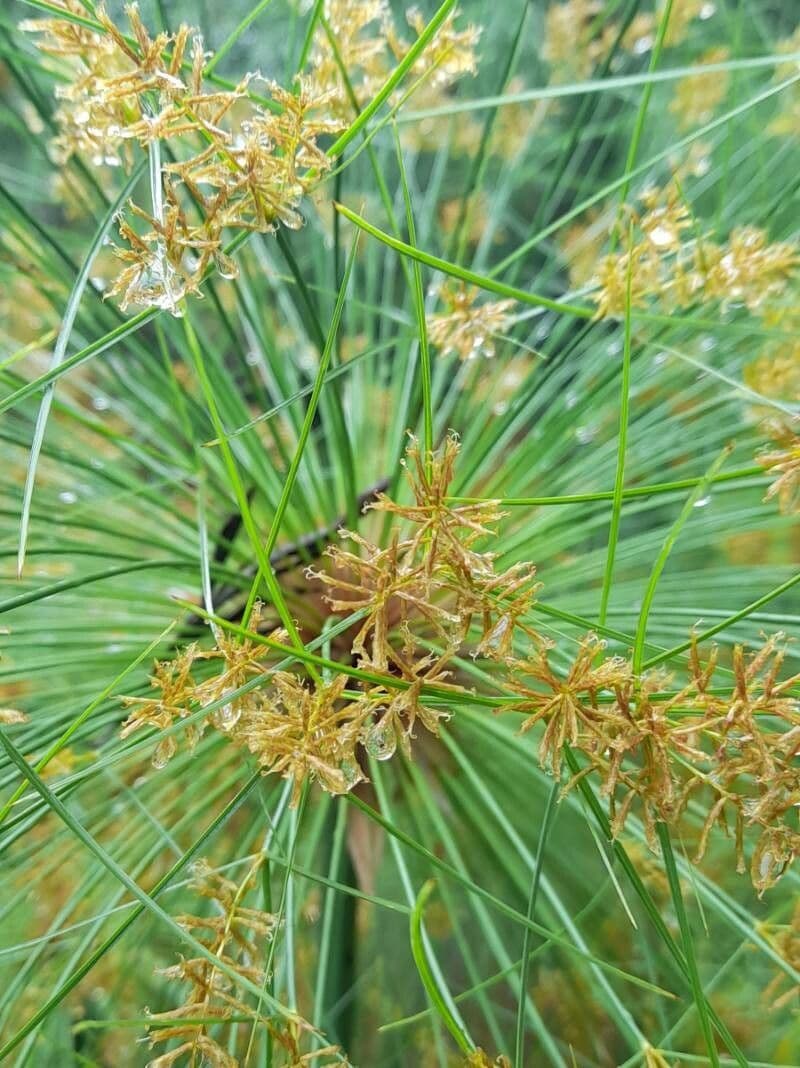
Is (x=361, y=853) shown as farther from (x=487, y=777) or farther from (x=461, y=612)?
(x=461, y=612)

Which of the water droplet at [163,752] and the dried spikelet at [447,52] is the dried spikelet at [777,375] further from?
the water droplet at [163,752]

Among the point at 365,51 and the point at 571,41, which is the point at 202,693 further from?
the point at 571,41

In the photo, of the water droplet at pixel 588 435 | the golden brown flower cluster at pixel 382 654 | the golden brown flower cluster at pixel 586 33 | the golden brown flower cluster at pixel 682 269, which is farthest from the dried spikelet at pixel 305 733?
the golden brown flower cluster at pixel 586 33

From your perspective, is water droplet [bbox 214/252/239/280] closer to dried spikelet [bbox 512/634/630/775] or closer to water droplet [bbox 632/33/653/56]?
dried spikelet [bbox 512/634/630/775]

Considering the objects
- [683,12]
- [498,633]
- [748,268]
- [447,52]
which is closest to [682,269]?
[748,268]

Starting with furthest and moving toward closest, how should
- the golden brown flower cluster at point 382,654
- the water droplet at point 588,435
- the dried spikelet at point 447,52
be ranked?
the water droplet at point 588,435, the dried spikelet at point 447,52, the golden brown flower cluster at point 382,654

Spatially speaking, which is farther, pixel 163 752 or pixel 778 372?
pixel 778 372

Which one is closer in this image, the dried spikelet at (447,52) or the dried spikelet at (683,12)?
the dried spikelet at (447,52)
